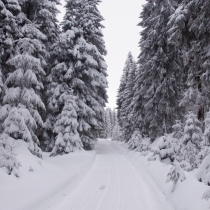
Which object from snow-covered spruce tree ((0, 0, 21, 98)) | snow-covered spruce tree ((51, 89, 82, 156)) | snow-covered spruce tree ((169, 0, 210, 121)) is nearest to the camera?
snow-covered spruce tree ((169, 0, 210, 121))

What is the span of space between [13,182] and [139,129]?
60.6 feet

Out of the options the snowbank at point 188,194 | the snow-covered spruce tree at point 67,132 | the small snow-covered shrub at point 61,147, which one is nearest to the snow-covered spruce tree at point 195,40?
the snowbank at point 188,194

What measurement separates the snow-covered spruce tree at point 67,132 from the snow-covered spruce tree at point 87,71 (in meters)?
2.79

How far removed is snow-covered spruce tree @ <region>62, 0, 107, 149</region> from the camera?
61.6ft

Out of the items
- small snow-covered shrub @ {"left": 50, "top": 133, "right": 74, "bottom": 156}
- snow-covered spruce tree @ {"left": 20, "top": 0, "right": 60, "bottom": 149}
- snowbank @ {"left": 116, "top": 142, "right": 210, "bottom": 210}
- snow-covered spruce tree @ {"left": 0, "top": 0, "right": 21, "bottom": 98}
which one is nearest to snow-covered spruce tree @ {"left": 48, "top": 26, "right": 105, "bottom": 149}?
snow-covered spruce tree @ {"left": 20, "top": 0, "right": 60, "bottom": 149}

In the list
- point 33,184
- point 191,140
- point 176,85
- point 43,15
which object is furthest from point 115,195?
point 43,15

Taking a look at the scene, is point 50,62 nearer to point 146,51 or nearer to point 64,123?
point 64,123

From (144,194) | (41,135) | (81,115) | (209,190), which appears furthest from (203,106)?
(41,135)

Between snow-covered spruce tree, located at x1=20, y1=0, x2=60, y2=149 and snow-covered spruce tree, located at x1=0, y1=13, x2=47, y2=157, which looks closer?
snow-covered spruce tree, located at x1=0, y1=13, x2=47, y2=157

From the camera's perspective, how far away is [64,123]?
14.7m

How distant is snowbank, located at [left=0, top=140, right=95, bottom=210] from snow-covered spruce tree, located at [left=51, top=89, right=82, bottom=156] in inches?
169

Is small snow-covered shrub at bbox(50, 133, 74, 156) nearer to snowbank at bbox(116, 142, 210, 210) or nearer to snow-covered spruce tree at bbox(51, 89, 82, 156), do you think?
snow-covered spruce tree at bbox(51, 89, 82, 156)

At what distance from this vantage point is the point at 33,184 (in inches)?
271

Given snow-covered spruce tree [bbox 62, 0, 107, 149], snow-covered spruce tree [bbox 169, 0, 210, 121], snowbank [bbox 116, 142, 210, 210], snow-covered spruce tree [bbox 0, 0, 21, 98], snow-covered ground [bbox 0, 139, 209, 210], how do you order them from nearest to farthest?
snowbank [bbox 116, 142, 210, 210] < snow-covered ground [bbox 0, 139, 209, 210] < snow-covered spruce tree [bbox 169, 0, 210, 121] < snow-covered spruce tree [bbox 0, 0, 21, 98] < snow-covered spruce tree [bbox 62, 0, 107, 149]
